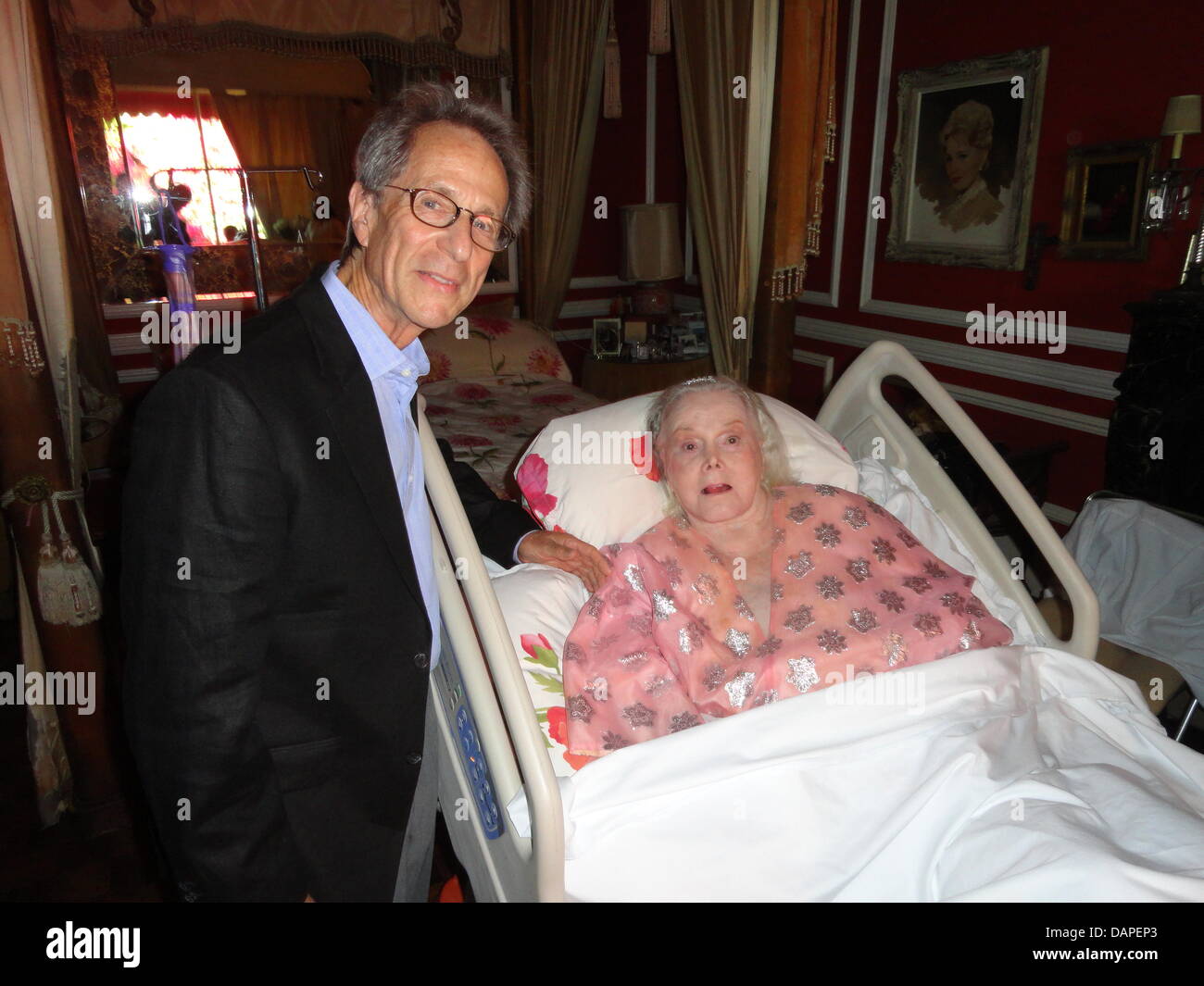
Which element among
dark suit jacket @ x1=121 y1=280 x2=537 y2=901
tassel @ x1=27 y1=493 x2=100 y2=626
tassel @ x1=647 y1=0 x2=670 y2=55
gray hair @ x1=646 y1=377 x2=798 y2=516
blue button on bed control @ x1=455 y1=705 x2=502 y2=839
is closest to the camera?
dark suit jacket @ x1=121 y1=280 x2=537 y2=901

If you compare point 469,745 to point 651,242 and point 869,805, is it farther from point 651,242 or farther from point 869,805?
point 651,242

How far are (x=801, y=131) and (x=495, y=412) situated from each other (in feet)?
6.29

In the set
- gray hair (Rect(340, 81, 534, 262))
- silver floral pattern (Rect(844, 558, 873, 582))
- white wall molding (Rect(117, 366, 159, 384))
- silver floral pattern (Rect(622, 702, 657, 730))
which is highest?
gray hair (Rect(340, 81, 534, 262))

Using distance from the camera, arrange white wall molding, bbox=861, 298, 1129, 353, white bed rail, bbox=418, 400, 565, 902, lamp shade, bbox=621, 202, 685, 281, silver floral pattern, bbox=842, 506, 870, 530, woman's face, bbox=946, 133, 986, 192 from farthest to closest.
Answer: lamp shade, bbox=621, 202, 685, 281 → woman's face, bbox=946, 133, 986, 192 → white wall molding, bbox=861, 298, 1129, 353 → silver floral pattern, bbox=842, 506, 870, 530 → white bed rail, bbox=418, 400, 565, 902

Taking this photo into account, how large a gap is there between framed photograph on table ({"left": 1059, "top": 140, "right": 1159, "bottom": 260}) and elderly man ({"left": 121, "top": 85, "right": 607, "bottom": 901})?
104 inches

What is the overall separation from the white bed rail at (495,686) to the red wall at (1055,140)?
2.89 meters

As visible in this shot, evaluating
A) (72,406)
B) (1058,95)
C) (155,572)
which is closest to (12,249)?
(72,406)

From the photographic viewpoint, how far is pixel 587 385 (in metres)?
4.76

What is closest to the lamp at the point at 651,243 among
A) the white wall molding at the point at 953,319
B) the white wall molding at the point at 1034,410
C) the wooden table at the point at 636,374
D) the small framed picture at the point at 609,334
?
the small framed picture at the point at 609,334

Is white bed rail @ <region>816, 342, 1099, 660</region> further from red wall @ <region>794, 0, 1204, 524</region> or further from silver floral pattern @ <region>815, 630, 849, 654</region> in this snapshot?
red wall @ <region>794, 0, 1204, 524</region>

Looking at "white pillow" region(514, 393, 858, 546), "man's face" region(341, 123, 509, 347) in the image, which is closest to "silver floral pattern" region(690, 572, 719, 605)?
"white pillow" region(514, 393, 858, 546)

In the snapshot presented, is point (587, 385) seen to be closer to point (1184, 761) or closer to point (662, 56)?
point (662, 56)

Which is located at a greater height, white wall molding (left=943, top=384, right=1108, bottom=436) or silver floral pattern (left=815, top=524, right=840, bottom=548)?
white wall molding (left=943, top=384, right=1108, bottom=436)

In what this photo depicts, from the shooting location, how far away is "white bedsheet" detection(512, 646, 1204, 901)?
1.14 meters
